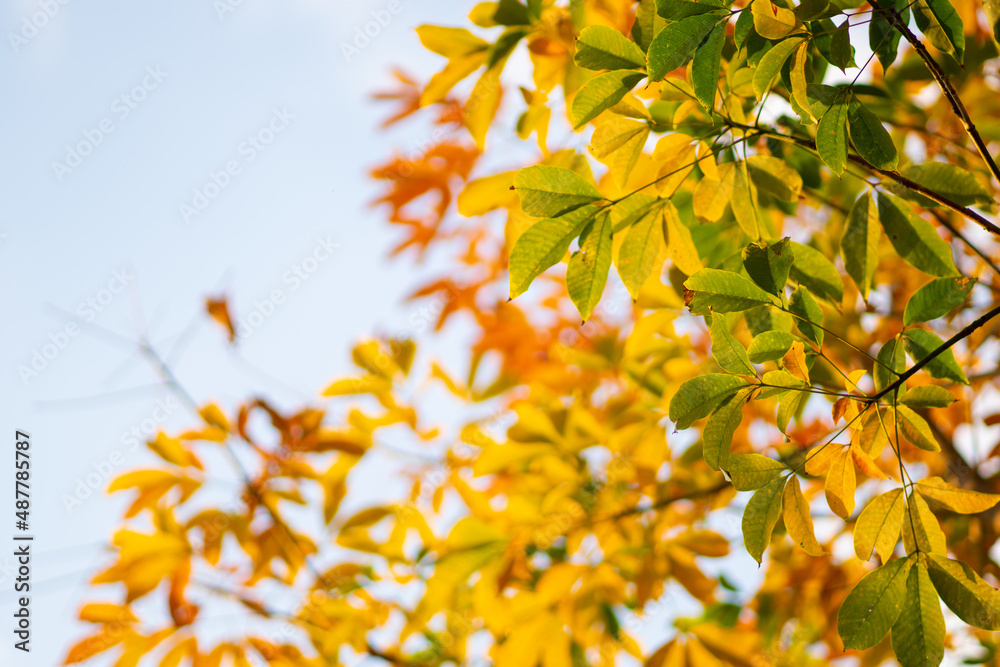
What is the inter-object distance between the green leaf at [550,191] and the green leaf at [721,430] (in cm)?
23

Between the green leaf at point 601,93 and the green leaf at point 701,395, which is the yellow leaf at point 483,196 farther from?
the green leaf at point 701,395

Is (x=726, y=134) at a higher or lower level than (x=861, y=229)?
higher

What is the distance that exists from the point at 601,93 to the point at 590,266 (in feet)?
0.54

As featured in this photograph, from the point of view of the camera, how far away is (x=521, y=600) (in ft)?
4.36

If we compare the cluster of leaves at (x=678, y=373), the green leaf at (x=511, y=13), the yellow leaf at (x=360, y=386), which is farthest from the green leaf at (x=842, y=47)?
the yellow leaf at (x=360, y=386)

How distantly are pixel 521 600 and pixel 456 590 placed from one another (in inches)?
5.3

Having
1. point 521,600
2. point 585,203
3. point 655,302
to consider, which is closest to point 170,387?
point 521,600

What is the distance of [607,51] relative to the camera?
24.1 inches

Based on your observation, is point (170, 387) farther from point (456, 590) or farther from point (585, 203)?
point (585, 203)

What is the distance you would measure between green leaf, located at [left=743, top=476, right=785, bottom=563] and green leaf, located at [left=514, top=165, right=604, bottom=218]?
31 centimetres

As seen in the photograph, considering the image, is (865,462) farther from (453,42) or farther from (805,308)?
(453,42)

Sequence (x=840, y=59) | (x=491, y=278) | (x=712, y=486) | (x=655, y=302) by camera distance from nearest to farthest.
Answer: (x=840, y=59), (x=655, y=302), (x=712, y=486), (x=491, y=278)

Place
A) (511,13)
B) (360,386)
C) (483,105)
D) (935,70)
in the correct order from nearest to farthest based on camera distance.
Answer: (935,70), (511,13), (483,105), (360,386)

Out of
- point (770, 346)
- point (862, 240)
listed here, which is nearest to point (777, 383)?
point (770, 346)
